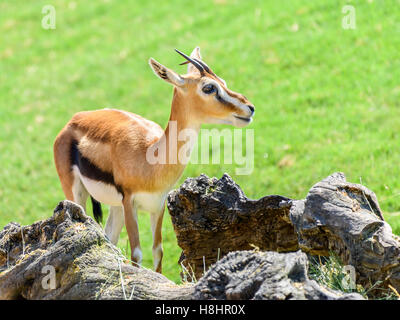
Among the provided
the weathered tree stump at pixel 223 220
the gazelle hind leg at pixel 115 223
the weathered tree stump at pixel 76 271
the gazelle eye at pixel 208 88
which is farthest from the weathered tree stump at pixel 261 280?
the gazelle hind leg at pixel 115 223

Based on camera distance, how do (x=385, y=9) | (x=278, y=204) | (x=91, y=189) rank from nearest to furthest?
(x=278, y=204) < (x=91, y=189) < (x=385, y=9)

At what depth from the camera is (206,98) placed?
287 inches

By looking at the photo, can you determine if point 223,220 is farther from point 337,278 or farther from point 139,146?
point 139,146

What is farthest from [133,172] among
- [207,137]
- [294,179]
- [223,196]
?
[207,137]

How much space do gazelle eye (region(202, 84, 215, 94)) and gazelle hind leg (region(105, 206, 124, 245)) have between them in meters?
2.27

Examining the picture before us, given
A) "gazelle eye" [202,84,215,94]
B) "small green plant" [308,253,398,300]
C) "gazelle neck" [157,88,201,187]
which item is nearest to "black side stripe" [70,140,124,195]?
"gazelle neck" [157,88,201,187]

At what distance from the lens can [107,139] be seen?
8133mm

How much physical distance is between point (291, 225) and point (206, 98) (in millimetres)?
1671

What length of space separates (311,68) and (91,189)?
6991mm

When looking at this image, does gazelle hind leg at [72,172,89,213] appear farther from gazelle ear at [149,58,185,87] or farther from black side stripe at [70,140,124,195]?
gazelle ear at [149,58,185,87]

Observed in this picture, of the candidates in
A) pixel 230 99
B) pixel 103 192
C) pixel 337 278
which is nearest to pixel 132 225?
pixel 103 192

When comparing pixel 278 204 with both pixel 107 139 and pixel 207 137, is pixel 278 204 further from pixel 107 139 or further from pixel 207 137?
pixel 207 137

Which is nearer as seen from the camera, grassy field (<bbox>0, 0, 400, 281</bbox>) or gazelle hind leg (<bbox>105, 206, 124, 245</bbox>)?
gazelle hind leg (<bbox>105, 206, 124, 245</bbox>)

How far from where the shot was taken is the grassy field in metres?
11.4
